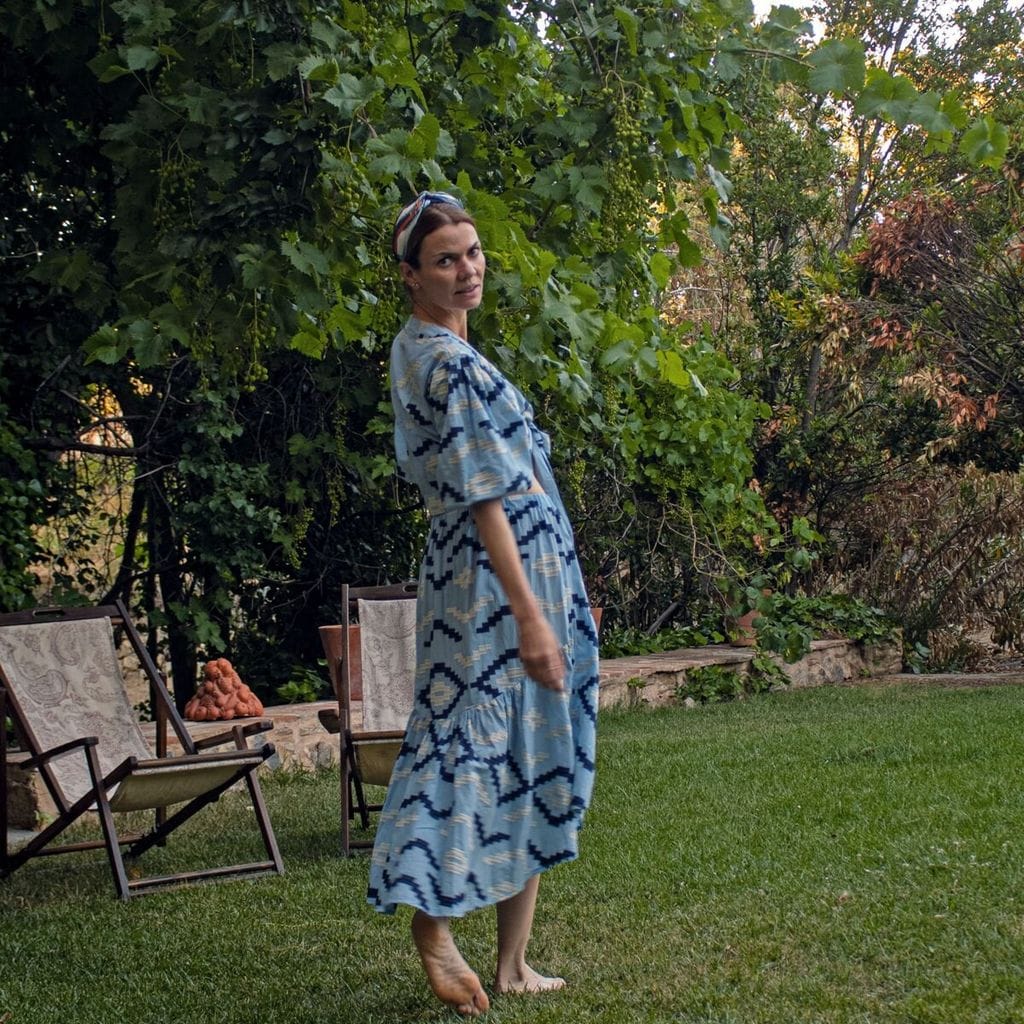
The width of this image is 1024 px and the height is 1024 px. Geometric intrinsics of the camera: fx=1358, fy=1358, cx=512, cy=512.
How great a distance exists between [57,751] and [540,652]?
2286 mm

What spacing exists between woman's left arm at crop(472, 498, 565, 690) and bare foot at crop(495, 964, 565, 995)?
64 cm

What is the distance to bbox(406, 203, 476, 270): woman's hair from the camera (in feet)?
8.71

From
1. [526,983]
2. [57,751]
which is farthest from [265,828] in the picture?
[526,983]

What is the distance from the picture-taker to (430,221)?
105 inches

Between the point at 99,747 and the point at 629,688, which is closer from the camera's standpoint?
the point at 99,747

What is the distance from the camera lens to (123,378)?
7.05m

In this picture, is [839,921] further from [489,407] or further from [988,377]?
[988,377]

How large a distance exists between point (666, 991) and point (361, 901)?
1.34 m

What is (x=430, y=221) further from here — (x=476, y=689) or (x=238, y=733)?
(x=238, y=733)

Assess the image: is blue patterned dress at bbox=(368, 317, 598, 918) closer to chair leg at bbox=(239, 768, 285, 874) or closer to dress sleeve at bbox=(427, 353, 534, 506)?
dress sleeve at bbox=(427, 353, 534, 506)

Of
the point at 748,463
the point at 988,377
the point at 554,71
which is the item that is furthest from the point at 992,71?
the point at 554,71

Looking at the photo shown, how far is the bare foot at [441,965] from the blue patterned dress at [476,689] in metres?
0.09

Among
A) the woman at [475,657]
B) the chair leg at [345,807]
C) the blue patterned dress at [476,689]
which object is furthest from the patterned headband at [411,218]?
the chair leg at [345,807]

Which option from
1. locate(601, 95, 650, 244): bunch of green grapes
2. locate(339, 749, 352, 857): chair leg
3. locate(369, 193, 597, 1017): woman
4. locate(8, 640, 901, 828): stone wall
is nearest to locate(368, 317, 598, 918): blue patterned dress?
locate(369, 193, 597, 1017): woman
